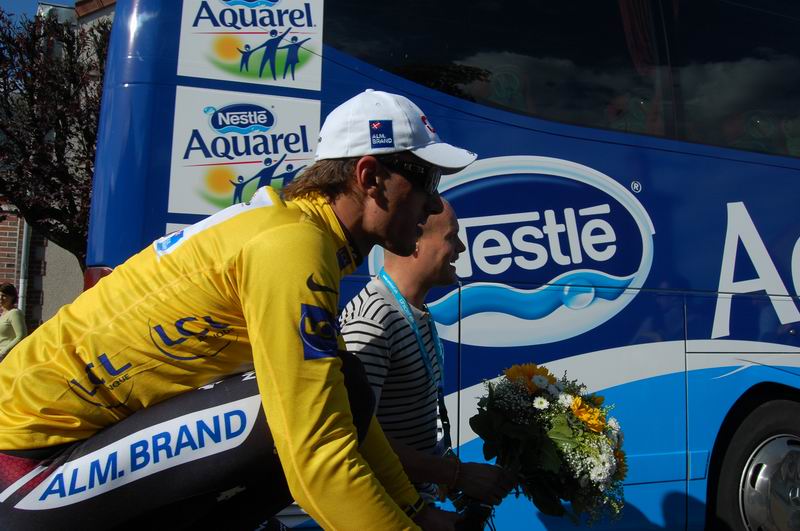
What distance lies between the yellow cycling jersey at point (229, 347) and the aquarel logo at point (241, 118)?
173 cm

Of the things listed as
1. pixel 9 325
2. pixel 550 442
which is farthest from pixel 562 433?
pixel 9 325

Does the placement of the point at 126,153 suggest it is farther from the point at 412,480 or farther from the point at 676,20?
the point at 676,20

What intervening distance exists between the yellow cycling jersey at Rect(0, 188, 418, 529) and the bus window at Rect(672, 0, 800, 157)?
12.1 ft

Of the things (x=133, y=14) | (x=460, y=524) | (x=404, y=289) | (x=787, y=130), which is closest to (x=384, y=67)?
(x=133, y=14)

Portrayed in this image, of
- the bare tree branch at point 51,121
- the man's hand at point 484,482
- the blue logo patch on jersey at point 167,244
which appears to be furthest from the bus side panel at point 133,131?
the bare tree branch at point 51,121

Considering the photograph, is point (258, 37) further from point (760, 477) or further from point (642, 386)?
point (760, 477)

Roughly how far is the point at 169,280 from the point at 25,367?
39cm

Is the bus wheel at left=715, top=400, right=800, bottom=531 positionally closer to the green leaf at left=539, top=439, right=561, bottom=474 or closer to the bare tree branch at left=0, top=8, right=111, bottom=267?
the green leaf at left=539, top=439, right=561, bottom=474

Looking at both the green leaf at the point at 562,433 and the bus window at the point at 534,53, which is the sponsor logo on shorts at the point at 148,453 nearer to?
the green leaf at the point at 562,433

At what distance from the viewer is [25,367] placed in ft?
5.91

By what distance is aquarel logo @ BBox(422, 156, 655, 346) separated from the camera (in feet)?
13.0

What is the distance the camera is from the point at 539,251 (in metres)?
4.09

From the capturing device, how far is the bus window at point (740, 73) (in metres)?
4.91

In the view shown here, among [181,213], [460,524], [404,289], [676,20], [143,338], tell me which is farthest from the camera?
[676,20]
